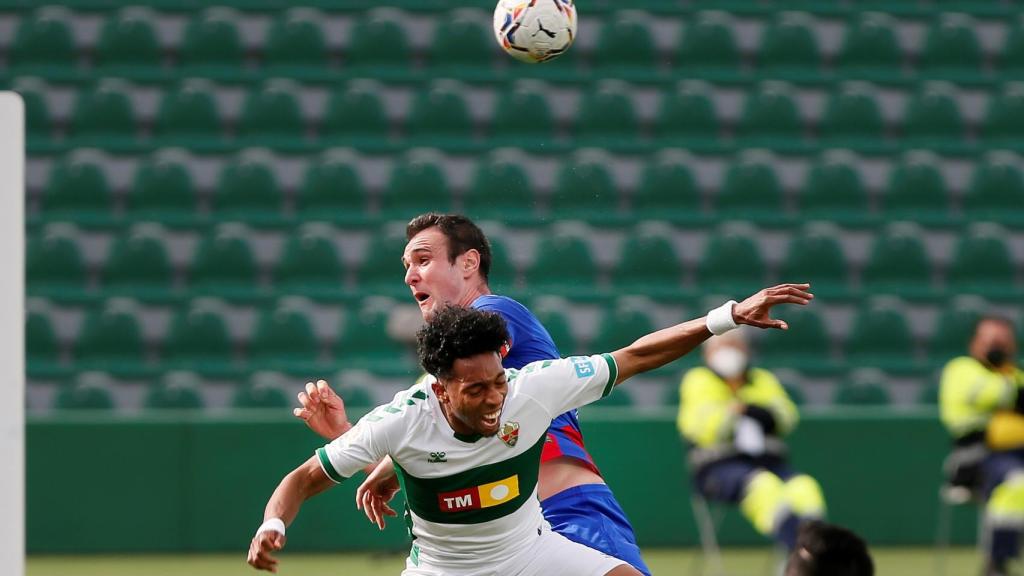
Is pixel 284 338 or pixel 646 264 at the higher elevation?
pixel 646 264

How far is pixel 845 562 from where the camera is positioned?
338 cm

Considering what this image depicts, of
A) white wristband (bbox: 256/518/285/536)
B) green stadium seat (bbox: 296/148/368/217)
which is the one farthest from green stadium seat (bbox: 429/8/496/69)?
white wristband (bbox: 256/518/285/536)

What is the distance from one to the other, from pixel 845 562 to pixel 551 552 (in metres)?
1.09

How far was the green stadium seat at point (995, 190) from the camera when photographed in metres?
13.2

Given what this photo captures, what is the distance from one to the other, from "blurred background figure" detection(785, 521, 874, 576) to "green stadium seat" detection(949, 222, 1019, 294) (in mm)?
9669

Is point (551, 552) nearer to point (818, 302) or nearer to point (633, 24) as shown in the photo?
point (818, 302)

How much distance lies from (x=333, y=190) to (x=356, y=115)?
34.9 inches

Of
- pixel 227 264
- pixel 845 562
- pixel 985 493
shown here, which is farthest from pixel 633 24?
pixel 845 562

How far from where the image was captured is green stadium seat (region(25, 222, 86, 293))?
1219cm

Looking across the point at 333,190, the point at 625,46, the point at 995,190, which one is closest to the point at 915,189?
the point at 995,190

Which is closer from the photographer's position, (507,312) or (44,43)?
(507,312)

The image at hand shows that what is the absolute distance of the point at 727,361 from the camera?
9.30m

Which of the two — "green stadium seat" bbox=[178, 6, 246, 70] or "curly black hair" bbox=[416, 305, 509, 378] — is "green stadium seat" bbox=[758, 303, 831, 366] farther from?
"curly black hair" bbox=[416, 305, 509, 378]

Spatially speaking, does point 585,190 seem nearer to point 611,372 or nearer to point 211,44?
point 211,44
